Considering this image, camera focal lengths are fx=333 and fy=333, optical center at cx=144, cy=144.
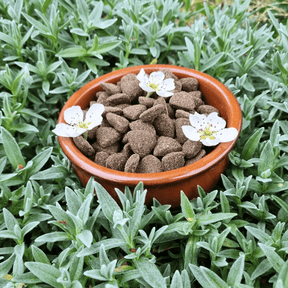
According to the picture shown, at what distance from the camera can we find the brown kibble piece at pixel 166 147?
1148mm

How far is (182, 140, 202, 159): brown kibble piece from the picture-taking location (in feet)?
3.73

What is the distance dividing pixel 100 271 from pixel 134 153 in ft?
1.39

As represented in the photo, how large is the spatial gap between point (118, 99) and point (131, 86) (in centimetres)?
8

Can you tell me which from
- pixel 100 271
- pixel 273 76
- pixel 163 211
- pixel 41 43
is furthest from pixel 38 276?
pixel 273 76

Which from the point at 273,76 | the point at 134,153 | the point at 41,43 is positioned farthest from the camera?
the point at 41,43

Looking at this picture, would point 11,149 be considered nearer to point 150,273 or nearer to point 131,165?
point 131,165

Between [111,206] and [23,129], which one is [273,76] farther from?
[23,129]

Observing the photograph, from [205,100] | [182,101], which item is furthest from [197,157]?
[205,100]

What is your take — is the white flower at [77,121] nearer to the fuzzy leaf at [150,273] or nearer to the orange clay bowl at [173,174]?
the orange clay bowl at [173,174]

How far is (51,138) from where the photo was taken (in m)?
1.51

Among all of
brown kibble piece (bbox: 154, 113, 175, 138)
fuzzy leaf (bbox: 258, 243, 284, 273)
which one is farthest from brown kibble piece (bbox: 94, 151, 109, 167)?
fuzzy leaf (bbox: 258, 243, 284, 273)

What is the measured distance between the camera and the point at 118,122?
47.6 inches

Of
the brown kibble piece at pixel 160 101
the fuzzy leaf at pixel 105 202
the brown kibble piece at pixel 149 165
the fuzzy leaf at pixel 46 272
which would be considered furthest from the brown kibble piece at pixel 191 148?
the fuzzy leaf at pixel 46 272

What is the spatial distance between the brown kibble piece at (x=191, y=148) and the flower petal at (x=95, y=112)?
1.09ft
